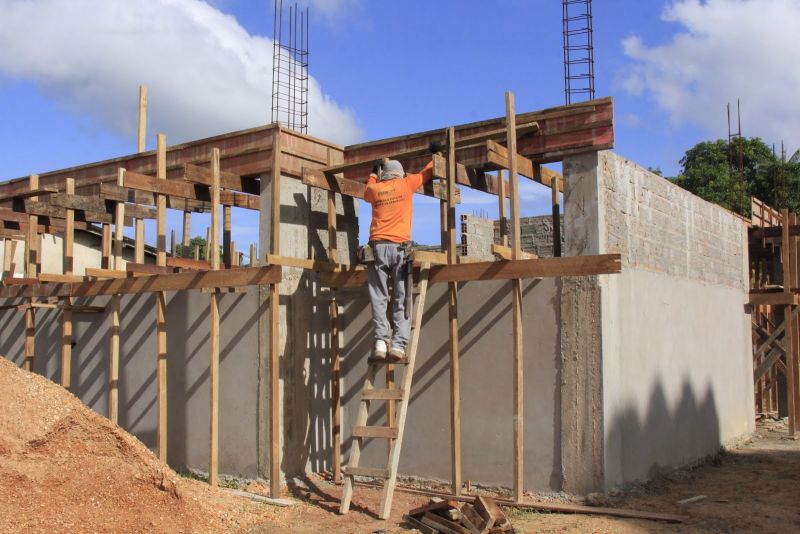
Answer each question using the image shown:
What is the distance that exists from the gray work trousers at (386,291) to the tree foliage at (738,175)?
2360 cm

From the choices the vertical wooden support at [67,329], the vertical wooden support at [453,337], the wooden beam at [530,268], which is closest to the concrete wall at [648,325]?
the wooden beam at [530,268]

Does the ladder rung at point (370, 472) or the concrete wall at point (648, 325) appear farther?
the concrete wall at point (648, 325)

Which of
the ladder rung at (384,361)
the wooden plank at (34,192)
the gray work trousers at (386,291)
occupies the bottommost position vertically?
the ladder rung at (384,361)

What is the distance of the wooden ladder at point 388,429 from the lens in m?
7.75

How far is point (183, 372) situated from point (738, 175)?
27.3m

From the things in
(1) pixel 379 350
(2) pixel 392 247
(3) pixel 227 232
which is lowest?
(1) pixel 379 350

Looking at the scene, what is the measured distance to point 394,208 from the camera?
8.52 metres

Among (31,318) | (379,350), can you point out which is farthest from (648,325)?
(31,318)

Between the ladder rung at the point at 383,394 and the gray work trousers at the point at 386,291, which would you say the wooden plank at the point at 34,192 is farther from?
the ladder rung at the point at 383,394

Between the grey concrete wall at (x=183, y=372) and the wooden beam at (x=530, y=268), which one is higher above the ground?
the wooden beam at (x=530, y=268)

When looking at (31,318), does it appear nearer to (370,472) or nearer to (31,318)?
(31,318)

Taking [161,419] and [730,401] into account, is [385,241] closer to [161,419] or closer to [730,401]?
[161,419]

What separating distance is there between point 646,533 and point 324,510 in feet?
10.5

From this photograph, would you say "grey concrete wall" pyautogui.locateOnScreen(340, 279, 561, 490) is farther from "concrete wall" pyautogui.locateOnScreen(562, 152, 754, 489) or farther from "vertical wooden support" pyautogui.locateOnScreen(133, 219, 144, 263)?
"vertical wooden support" pyautogui.locateOnScreen(133, 219, 144, 263)
